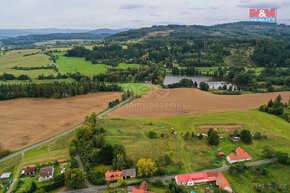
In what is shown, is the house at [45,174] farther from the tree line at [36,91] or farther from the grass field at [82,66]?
the grass field at [82,66]

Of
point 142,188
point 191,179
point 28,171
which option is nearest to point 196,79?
point 191,179

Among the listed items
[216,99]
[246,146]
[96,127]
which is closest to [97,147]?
[96,127]

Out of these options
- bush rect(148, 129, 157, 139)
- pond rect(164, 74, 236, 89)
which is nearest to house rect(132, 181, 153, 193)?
bush rect(148, 129, 157, 139)

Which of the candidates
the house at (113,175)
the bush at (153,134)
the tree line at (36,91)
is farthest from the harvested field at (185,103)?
the house at (113,175)

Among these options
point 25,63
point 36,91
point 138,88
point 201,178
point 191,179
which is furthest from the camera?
point 25,63

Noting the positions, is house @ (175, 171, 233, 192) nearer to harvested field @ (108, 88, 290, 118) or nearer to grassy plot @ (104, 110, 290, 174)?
grassy plot @ (104, 110, 290, 174)

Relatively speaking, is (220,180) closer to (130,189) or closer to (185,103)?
(130,189)
